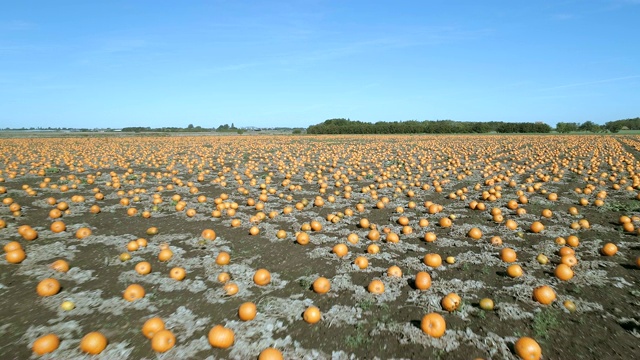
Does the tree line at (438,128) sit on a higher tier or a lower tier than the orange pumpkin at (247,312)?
higher

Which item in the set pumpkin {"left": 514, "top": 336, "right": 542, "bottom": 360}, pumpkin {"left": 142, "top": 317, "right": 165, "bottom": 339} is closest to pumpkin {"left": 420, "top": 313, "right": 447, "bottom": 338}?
pumpkin {"left": 514, "top": 336, "right": 542, "bottom": 360}

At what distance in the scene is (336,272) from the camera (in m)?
6.00

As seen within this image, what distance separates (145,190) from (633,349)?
46.4 feet

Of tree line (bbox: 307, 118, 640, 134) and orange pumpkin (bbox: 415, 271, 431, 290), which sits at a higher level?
tree line (bbox: 307, 118, 640, 134)

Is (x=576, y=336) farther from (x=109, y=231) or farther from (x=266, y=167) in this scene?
(x=266, y=167)

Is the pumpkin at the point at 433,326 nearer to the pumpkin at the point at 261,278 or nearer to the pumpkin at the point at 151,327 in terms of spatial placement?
the pumpkin at the point at 261,278

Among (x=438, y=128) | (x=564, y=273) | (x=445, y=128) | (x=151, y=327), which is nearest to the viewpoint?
(x=151, y=327)

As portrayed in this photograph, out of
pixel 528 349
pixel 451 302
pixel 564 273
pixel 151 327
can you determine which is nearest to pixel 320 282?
pixel 451 302

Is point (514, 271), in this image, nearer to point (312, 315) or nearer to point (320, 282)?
point (320, 282)

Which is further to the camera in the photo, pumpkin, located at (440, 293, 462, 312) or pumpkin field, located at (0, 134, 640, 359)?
pumpkin, located at (440, 293, 462, 312)

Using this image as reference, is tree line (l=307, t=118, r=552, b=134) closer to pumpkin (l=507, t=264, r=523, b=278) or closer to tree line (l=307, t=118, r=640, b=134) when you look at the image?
tree line (l=307, t=118, r=640, b=134)

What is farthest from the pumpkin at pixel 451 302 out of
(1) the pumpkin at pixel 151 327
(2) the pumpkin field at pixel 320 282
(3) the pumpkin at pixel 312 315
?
(1) the pumpkin at pixel 151 327

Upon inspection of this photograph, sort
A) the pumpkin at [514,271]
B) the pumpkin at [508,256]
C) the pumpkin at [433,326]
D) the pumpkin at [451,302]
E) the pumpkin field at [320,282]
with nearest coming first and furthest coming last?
1. the pumpkin field at [320,282]
2. the pumpkin at [433,326]
3. the pumpkin at [451,302]
4. the pumpkin at [514,271]
5. the pumpkin at [508,256]

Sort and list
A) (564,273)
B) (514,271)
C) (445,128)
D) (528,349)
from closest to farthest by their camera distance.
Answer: (528,349) → (564,273) → (514,271) → (445,128)
